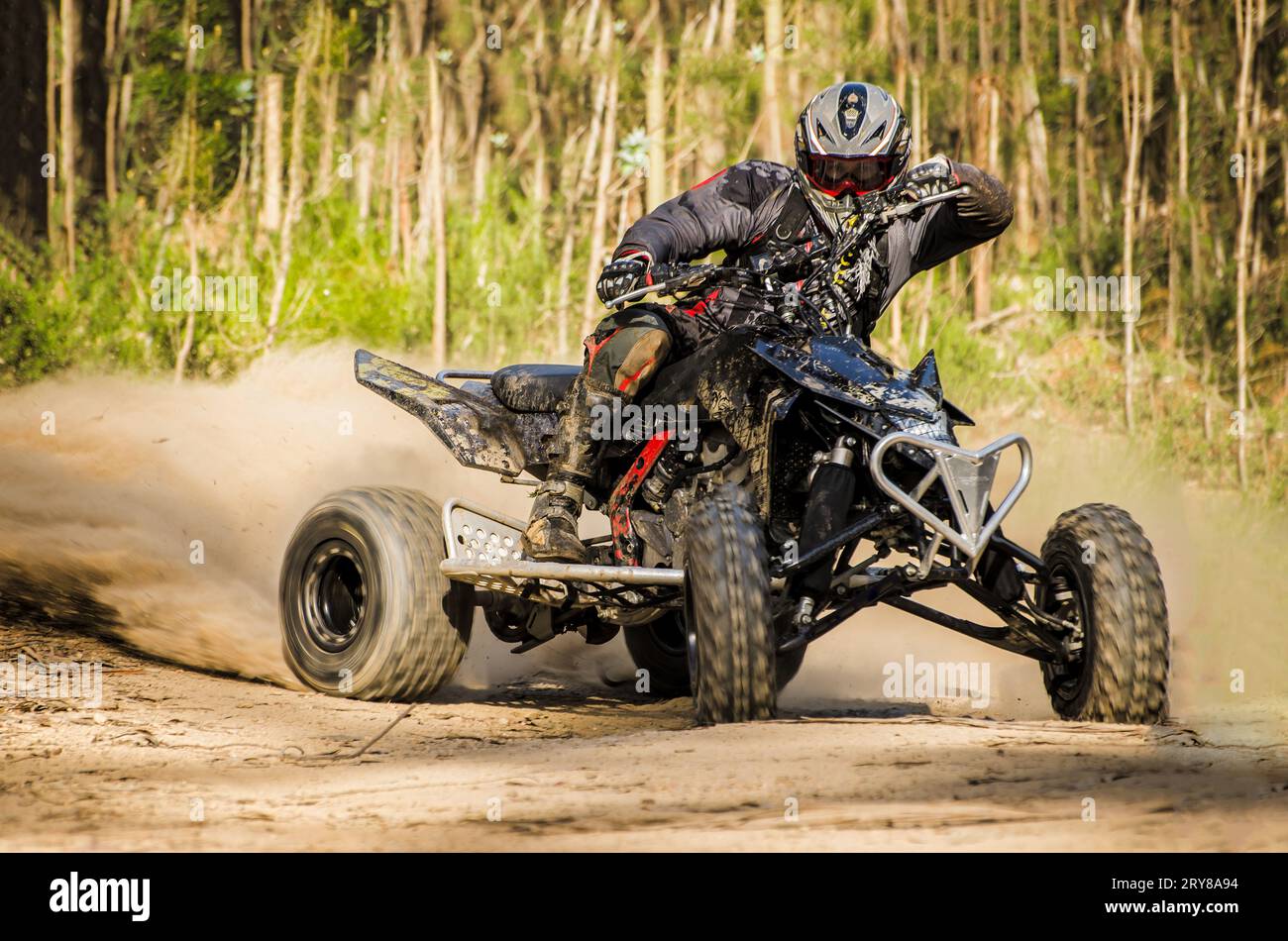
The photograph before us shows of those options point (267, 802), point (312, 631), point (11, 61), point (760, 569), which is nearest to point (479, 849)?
point (267, 802)

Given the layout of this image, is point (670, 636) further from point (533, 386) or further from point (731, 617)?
point (731, 617)

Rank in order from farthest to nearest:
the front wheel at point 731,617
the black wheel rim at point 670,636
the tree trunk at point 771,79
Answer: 1. the tree trunk at point 771,79
2. the black wheel rim at point 670,636
3. the front wheel at point 731,617

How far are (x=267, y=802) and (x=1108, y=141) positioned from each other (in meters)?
11.6

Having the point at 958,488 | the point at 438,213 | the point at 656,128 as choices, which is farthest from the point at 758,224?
the point at 656,128

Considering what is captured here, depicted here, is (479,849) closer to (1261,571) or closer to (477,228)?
(1261,571)

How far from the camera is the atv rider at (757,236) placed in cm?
590

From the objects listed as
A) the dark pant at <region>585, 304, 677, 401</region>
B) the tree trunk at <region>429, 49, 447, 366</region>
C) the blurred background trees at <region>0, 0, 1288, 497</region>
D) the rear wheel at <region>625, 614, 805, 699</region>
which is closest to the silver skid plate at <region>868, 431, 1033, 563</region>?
the dark pant at <region>585, 304, 677, 401</region>

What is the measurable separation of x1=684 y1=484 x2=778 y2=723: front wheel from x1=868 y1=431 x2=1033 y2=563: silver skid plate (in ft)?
1.53

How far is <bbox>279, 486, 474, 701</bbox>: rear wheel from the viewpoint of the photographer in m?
6.29

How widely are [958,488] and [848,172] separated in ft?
4.62

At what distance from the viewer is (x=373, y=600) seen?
6.33 metres

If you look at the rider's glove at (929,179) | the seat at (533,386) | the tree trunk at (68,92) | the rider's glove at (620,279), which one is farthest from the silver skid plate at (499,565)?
the tree trunk at (68,92)

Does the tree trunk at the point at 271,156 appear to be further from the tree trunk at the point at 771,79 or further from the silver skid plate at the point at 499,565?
the silver skid plate at the point at 499,565

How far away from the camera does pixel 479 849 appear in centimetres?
374
